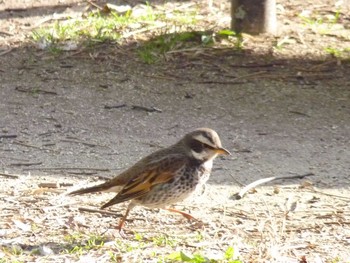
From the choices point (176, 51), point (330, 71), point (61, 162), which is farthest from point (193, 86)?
point (61, 162)

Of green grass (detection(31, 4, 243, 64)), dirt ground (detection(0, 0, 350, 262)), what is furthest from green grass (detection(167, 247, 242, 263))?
green grass (detection(31, 4, 243, 64))

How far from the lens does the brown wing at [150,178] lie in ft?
25.2

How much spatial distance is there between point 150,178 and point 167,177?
0.41 feet

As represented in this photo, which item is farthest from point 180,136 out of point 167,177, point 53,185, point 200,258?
point 200,258

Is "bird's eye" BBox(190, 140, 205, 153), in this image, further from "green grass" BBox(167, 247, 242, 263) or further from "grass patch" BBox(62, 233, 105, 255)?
"green grass" BBox(167, 247, 242, 263)

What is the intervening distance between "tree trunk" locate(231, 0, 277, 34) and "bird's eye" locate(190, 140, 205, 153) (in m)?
4.56

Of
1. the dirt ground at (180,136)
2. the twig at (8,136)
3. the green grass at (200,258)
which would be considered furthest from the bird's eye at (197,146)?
the twig at (8,136)

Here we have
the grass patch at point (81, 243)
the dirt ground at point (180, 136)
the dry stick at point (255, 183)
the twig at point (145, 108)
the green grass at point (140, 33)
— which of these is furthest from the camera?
the green grass at point (140, 33)

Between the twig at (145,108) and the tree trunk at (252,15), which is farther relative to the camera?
the tree trunk at (252,15)

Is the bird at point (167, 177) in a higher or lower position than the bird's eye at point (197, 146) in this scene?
lower

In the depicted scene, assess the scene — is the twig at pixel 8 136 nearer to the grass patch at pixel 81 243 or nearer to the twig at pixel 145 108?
the twig at pixel 145 108

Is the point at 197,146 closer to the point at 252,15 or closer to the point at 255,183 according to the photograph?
the point at 255,183

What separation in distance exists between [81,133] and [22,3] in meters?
3.93

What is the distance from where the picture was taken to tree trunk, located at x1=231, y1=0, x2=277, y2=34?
12281 mm
